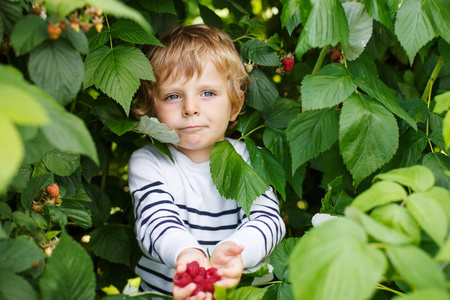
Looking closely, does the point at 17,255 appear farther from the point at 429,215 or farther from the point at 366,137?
the point at 366,137

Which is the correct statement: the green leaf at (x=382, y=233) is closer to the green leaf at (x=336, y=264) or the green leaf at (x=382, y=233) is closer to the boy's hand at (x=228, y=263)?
the green leaf at (x=336, y=264)

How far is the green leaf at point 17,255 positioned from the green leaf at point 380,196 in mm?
629

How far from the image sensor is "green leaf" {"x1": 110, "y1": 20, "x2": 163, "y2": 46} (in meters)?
1.27

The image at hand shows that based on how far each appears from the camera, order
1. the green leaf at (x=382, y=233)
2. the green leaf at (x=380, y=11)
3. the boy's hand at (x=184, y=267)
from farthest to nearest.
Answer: the green leaf at (x=380, y=11) < the boy's hand at (x=184, y=267) < the green leaf at (x=382, y=233)

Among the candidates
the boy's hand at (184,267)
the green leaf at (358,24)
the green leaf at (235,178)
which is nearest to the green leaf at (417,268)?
the boy's hand at (184,267)

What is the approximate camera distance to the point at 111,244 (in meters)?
1.69

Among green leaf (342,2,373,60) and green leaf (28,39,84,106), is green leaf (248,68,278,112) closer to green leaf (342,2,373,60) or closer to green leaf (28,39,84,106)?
green leaf (342,2,373,60)

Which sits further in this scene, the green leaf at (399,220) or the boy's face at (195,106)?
the boy's face at (195,106)

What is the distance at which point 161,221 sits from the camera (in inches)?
51.6

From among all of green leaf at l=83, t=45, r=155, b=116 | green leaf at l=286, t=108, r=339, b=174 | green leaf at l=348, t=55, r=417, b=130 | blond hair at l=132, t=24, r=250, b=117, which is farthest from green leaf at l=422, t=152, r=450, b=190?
green leaf at l=83, t=45, r=155, b=116

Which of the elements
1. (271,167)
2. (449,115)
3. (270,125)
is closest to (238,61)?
(270,125)

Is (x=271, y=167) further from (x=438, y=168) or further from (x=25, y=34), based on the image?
(x=25, y=34)

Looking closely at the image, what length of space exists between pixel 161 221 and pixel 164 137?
265 mm

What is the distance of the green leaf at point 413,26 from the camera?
3.93ft
